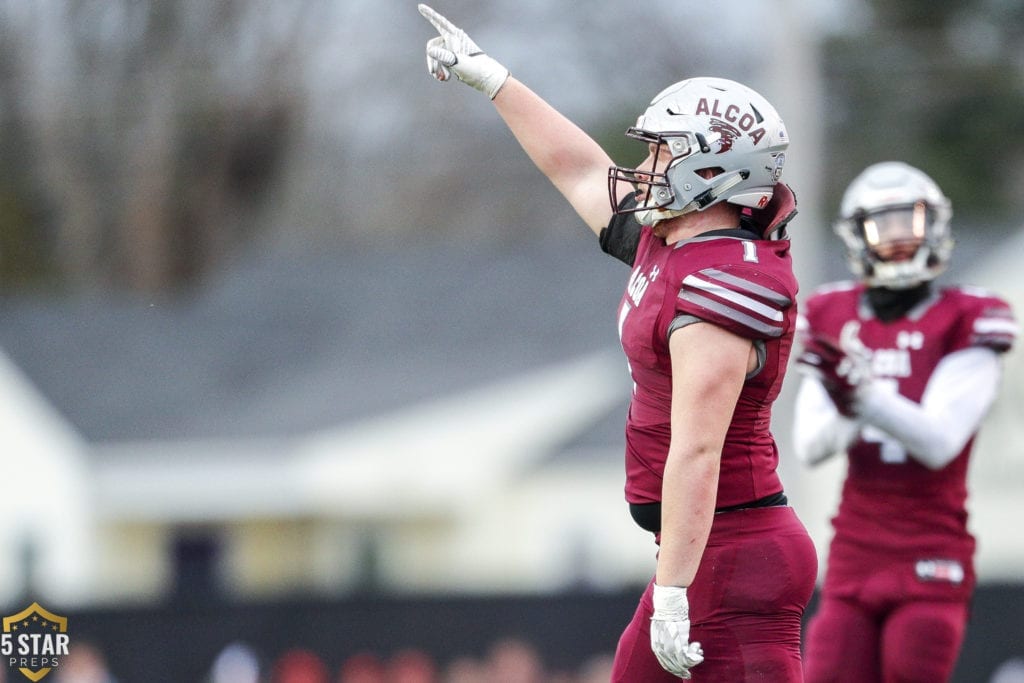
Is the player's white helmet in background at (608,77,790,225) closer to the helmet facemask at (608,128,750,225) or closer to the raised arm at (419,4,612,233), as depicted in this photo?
the helmet facemask at (608,128,750,225)

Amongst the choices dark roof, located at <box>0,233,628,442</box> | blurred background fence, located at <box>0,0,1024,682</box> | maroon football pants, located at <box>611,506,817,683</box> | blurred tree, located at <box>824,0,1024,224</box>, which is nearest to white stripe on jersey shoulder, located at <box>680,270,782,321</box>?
maroon football pants, located at <box>611,506,817,683</box>

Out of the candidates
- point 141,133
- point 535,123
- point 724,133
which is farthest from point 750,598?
point 141,133

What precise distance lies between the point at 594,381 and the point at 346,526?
3.34m

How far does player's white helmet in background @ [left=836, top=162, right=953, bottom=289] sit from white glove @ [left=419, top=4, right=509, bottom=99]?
1466 mm

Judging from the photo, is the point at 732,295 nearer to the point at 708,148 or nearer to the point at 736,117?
the point at 708,148

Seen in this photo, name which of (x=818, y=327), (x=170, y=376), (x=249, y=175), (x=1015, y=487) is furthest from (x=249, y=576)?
(x=818, y=327)

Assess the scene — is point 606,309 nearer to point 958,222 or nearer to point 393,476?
point 393,476

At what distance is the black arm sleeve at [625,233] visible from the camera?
181 inches

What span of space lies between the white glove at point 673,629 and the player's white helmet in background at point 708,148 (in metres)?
0.98

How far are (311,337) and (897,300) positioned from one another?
1637 cm

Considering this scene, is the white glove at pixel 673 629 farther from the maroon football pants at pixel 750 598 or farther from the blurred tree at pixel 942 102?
the blurred tree at pixel 942 102

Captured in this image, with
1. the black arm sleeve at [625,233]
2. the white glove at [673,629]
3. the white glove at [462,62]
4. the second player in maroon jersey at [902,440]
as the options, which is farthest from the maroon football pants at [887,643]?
the white glove at [462,62]

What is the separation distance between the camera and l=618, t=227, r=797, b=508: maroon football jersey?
13.1ft

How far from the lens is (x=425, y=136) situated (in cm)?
2834
